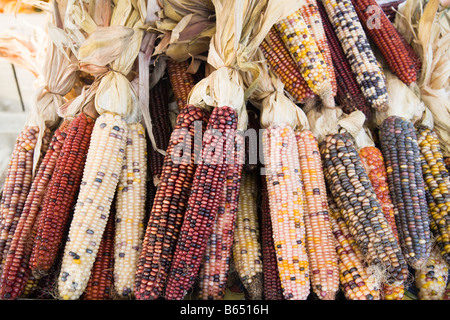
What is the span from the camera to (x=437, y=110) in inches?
127

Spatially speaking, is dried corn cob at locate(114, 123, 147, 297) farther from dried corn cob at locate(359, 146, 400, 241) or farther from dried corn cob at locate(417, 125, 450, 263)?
dried corn cob at locate(417, 125, 450, 263)

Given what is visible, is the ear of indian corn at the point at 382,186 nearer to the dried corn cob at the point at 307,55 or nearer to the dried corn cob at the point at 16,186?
the dried corn cob at the point at 307,55

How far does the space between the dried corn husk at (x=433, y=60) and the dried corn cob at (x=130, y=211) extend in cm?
265

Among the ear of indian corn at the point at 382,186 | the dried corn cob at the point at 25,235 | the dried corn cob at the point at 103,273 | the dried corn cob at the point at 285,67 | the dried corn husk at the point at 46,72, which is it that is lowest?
the dried corn cob at the point at 103,273

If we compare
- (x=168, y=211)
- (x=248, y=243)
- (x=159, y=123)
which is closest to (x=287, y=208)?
(x=248, y=243)

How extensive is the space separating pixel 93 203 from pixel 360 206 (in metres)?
1.82

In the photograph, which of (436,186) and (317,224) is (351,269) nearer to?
(317,224)

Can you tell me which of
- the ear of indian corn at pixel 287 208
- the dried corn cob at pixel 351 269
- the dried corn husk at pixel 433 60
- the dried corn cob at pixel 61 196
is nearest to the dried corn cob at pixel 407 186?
the dried corn cob at pixel 351 269

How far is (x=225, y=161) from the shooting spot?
2.36 meters

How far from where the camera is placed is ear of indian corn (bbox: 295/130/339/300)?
2350 millimetres

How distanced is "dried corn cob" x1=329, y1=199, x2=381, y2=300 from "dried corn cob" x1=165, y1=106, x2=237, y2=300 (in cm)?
94

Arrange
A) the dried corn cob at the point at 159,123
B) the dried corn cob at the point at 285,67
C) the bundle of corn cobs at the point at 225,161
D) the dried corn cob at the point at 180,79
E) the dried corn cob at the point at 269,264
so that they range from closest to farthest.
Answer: the bundle of corn cobs at the point at 225,161 → the dried corn cob at the point at 269,264 → the dried corn cob at the point at 159,123 → the dried corn cob at the point at 285,67 → the dried corn cob at the point at 180,79

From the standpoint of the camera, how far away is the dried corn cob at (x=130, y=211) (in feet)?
7.71
